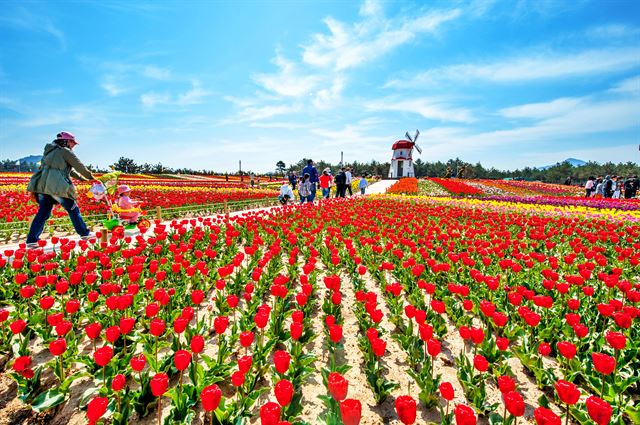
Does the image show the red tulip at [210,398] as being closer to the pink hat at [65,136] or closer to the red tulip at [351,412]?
the red tulip at [351,412]

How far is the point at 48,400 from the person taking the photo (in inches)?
98.8

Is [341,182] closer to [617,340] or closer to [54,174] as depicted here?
[54,174]

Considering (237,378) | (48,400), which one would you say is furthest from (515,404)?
(48,400)

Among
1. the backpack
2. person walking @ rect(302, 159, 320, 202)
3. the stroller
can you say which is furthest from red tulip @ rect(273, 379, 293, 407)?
person walking @ rect(302, 159, 320, 202)

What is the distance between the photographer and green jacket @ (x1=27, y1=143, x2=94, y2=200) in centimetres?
675

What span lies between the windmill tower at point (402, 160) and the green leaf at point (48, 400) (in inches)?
2395

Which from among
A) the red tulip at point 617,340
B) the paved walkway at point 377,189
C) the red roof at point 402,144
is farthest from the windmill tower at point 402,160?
the red tulip at point 617,340

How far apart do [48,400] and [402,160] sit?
62457mm

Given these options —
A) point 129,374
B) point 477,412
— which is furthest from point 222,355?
point 477,412

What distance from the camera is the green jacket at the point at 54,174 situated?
22.2 ft

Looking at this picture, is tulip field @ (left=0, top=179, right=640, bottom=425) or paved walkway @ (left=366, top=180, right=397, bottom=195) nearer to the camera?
tulip field @ (left=0, top=179, right=640, bottom=425)

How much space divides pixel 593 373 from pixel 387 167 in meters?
72.9

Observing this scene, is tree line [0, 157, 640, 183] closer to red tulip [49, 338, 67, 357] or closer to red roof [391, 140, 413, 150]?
red roof [391, 140, 413, 150]

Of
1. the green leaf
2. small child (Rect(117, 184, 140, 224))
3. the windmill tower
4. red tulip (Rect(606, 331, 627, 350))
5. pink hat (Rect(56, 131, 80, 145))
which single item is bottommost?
the green leaf
